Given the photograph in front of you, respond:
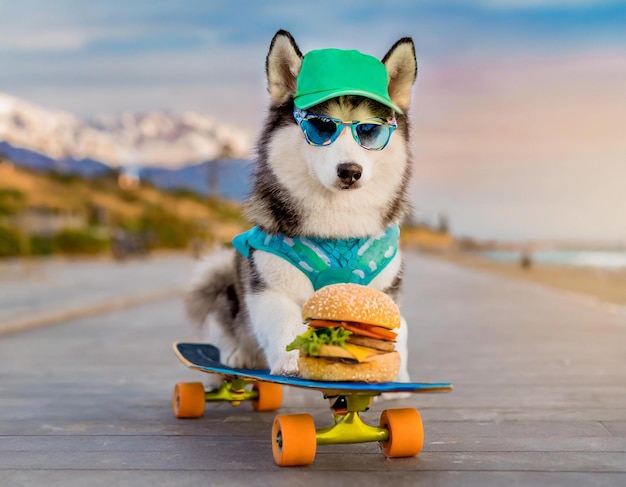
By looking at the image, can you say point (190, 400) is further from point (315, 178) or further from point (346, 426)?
point (315, 178)

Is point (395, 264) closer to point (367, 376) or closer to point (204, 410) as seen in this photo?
point (367, 376)

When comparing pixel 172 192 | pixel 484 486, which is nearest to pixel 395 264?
pixel 484 486

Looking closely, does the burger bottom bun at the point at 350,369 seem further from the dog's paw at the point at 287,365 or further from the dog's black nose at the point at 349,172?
the dog's black nose at the point at 349,172

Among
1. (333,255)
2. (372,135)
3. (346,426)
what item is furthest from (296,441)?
(372,135)

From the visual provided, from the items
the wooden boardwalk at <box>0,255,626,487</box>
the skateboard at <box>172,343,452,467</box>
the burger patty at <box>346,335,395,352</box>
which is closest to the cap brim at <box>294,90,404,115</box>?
the burger patty at <box>346,335,395,352</box>

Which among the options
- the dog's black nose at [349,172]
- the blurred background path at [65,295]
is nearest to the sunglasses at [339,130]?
the dog's black nose at [349,172]

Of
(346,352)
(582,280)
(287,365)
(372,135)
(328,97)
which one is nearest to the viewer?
(346,352)
